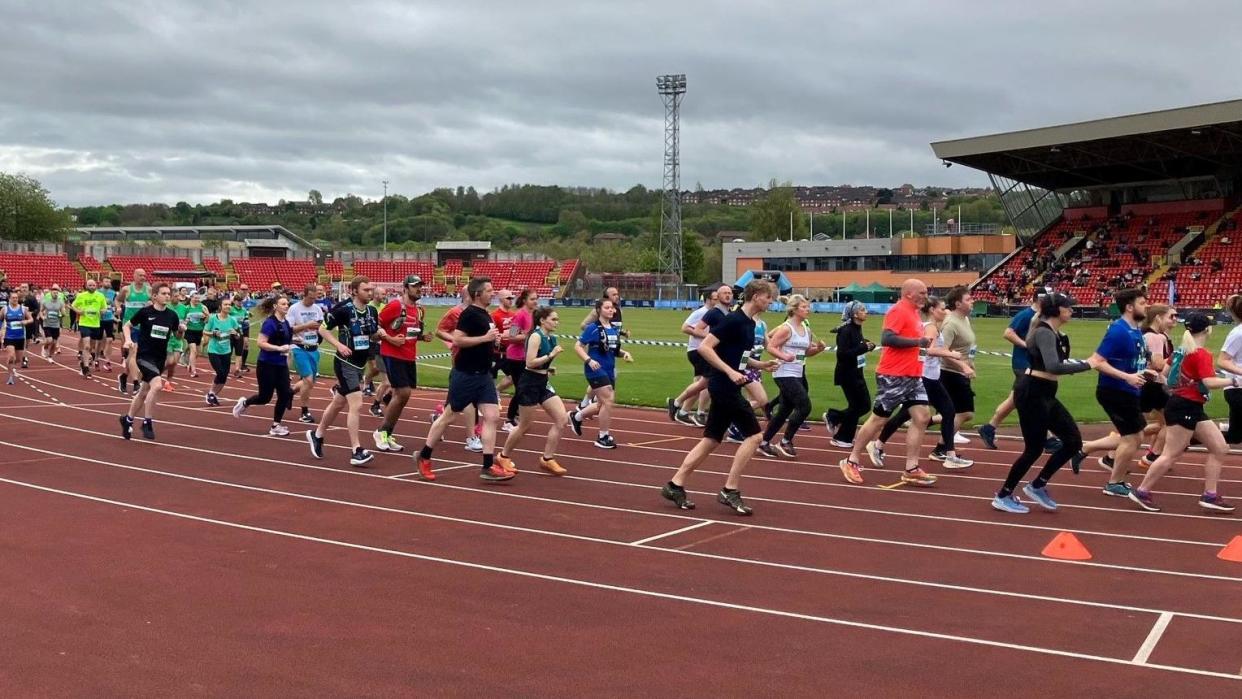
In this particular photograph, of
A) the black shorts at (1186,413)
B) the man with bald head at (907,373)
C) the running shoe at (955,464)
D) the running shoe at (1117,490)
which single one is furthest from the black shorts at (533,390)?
the black shorts at (1186,413)

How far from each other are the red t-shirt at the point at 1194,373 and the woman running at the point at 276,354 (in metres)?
9.75

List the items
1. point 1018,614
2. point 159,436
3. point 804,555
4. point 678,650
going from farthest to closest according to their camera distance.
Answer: point 159,436
point 804,555
point 1018,614
point 678,650

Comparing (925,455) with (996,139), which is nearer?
(925,455)

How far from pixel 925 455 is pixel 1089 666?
746 centimetres

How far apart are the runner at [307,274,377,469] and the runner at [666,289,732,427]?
3.67m

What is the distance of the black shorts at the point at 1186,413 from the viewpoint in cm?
953

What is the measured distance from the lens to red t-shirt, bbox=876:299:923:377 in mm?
10664

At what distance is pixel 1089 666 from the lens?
5594mm

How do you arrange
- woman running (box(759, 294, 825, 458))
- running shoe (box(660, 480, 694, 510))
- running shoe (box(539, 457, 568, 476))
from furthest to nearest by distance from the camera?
woman running (box(759, 294, 825, 458)), running shoe (box(539, 457, 568, 476)), running shoe (box(660, 480, 694, 510))

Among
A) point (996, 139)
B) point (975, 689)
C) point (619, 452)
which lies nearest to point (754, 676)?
point (975, 689)

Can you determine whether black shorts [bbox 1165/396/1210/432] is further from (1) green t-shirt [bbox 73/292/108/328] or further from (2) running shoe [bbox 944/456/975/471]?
(1) green t-shirt [bbox 73/292/108/328]

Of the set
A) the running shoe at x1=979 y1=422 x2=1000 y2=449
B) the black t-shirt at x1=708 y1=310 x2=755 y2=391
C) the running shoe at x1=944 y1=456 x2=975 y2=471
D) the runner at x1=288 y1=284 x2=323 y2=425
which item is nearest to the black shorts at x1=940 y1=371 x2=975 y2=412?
the running shoe at x1=979 y1=422 x2=1000 y2=449

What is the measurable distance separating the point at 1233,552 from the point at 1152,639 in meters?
2.33

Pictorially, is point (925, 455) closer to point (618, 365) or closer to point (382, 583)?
point (382, 583)
